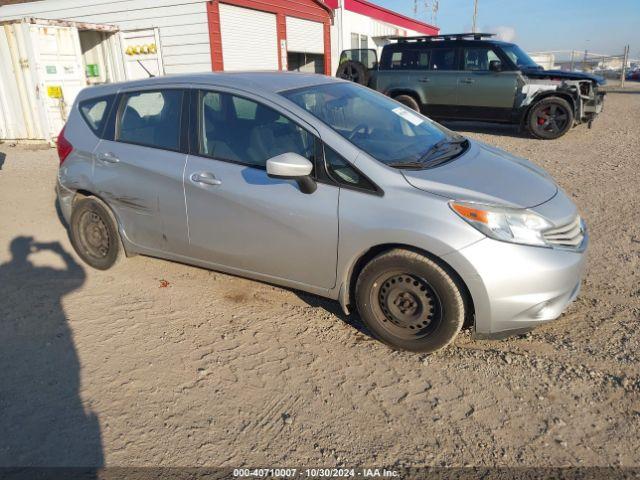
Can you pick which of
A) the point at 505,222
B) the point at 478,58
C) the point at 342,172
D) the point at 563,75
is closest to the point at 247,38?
the point at 478,58

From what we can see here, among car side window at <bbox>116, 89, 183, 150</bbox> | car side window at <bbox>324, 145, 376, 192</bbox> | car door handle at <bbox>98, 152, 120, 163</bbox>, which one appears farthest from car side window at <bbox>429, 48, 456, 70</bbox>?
car side window at <bbox>324, 145, 376, 192</bbox>

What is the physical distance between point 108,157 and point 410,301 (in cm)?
277

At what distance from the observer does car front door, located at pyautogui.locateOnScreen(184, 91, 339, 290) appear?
10.7ft

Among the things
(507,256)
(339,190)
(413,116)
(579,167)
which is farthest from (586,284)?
(579,167)

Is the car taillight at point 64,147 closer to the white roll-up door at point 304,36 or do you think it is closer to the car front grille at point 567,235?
the car front grille at point 567,235

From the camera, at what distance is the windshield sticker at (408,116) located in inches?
158

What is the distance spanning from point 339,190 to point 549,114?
28.8ft

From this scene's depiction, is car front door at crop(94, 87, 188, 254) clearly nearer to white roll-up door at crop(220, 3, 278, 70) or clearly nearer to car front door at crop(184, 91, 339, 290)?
car front door at crop(184, 91, 339, 290)

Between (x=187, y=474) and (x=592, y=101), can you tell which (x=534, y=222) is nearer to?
(x=187, y=474)

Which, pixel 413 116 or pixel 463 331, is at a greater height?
pixel 413 116

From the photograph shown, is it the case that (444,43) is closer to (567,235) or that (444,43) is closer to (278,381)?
(567,235)

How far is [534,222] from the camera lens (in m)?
2.93

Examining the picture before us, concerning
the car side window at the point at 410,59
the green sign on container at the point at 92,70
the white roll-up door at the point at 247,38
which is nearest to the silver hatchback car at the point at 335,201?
the car side window at the point at 410,59

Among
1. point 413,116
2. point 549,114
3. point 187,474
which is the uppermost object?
point 413,116
